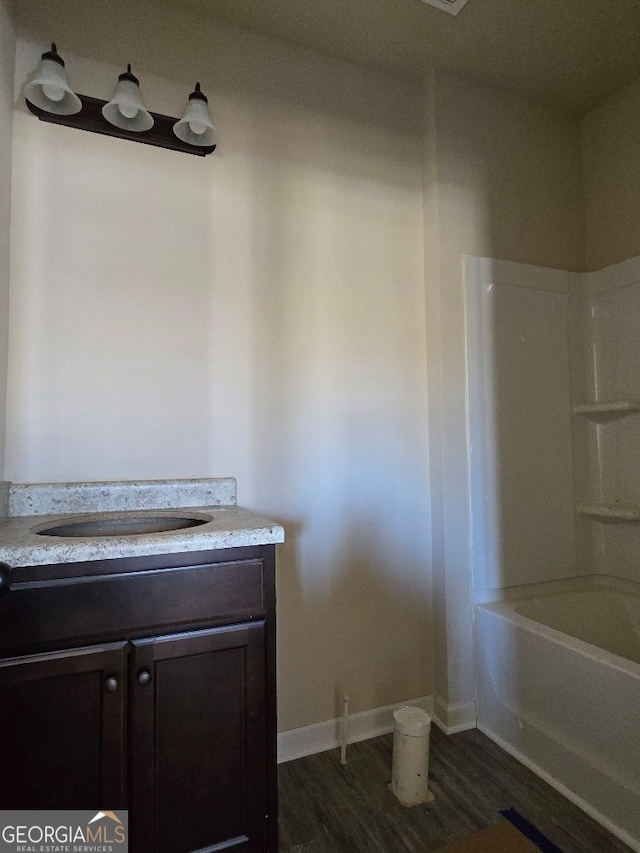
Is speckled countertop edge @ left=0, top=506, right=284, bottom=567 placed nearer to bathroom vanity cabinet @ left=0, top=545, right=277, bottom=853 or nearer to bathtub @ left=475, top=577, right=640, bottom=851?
bathroom vanity cabinet @ left=0, top=545, right=277, bottom=853

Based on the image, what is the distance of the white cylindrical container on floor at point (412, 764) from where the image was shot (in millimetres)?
1568

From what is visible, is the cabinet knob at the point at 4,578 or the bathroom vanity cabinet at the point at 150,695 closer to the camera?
the cabinet knob at the point at 4,578

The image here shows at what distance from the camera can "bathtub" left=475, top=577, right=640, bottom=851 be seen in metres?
1.45

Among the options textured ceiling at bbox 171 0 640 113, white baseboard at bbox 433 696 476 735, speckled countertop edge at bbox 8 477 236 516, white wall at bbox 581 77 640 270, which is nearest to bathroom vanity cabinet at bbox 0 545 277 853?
speckled countertop edge at bbox 8 477 236 516

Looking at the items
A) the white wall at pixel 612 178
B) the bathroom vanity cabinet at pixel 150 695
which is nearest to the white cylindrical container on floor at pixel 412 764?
the bathroom vanity cabinet at pixel 150 695

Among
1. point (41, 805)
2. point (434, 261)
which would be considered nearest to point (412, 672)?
point (41, 805)

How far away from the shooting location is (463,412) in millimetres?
2064

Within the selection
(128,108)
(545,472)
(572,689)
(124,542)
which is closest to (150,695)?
(124,542)

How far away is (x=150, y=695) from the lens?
112 cm

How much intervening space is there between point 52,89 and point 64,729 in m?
1.75

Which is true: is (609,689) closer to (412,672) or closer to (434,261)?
(412,672)

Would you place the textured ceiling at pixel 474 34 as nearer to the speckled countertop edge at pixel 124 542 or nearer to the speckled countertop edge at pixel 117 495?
the speckled countertop edge at pixel 117 495

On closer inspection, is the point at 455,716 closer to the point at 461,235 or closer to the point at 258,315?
the point at 258,315

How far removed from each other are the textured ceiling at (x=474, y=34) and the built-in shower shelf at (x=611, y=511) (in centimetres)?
194
